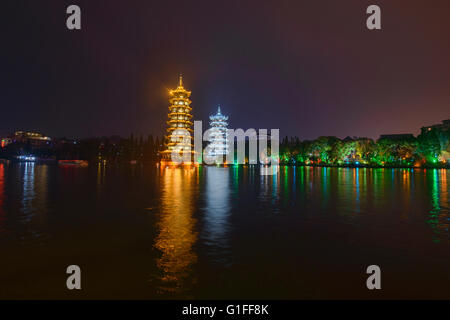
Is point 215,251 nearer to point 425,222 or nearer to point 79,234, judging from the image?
point 79,234

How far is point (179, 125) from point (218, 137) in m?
22.8

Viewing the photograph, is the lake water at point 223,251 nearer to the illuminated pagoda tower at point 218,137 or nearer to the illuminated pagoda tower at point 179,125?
the illuminated pagoda tower at point 179,125

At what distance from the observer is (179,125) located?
98.2m

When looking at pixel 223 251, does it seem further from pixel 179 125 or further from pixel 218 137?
pixel 218 137

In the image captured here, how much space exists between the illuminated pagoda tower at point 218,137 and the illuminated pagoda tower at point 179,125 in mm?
15691

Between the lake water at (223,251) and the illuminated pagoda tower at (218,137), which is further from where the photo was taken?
the illuminated pagoda tower at (218,137)

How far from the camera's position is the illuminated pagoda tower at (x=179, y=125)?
316 ft

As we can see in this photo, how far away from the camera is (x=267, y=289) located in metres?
6.47

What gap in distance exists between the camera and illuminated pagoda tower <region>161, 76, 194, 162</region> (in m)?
96.4

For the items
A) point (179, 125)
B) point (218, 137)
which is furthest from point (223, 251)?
point (218, 137)

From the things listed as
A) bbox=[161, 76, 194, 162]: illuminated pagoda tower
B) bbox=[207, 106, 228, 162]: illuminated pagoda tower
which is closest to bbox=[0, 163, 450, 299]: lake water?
bbox=[161, 76, 194, 162]: illuminated pagoda tower

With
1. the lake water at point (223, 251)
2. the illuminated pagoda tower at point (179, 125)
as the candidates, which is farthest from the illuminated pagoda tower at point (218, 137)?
the lake water at point (223, 251)
